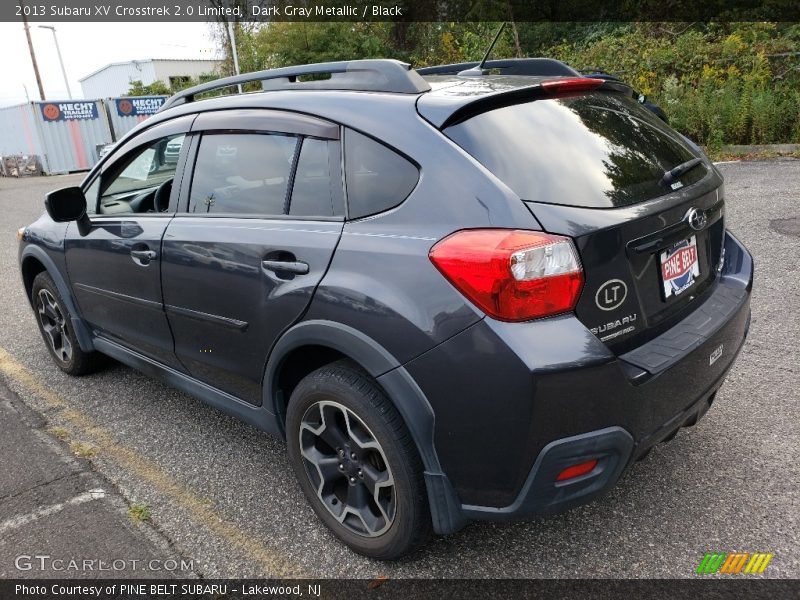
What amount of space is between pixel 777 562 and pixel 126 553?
8.04 ft

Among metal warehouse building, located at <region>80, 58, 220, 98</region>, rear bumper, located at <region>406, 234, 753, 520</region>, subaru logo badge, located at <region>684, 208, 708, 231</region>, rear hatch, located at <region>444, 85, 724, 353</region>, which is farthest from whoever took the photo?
metal warehouse building, located at <region>80, 58, 220, 98</region>

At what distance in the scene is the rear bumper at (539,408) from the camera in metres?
1.85

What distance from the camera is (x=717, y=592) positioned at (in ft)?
6.91

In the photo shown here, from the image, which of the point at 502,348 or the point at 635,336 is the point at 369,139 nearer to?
the point at 502,348

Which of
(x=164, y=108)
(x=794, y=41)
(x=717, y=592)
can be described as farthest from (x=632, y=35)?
(x=717, y=592)

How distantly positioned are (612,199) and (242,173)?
1595 millimetres

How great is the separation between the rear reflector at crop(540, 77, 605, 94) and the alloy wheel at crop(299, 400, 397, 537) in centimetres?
141

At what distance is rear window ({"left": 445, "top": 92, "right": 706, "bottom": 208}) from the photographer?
2.04 metres

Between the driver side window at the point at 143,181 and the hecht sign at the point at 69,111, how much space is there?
78.9ft

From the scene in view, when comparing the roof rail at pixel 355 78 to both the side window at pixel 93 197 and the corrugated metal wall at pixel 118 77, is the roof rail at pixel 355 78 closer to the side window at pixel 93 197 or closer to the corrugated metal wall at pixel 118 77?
the side window at pixel 93 197

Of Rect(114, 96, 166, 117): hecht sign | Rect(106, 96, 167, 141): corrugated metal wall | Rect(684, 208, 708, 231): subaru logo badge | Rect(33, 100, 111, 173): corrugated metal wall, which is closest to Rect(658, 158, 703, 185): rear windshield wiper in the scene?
Rect(684, 208, 708, 231): subaru logo badge

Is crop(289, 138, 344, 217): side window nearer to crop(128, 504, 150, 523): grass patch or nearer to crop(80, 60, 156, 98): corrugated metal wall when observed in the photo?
crop(128, 504, 150, 523): grass patch
